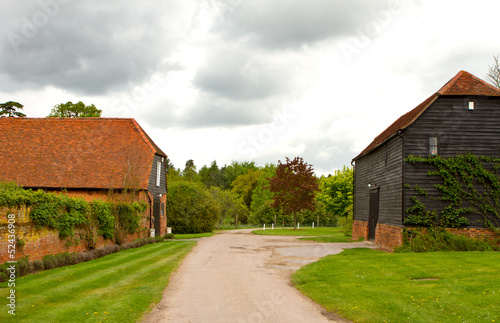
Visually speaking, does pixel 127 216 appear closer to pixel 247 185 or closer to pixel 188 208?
pixel 188 208

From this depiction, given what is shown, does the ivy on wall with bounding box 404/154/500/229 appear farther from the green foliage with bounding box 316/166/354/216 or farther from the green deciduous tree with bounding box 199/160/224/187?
the green deciduous tree with bounding box 199/160/224/187

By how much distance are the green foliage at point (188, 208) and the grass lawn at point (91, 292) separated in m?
22.7

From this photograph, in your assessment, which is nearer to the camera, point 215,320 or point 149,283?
point 215,320

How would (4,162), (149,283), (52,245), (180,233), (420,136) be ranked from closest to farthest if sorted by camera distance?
(149,283) → (52,245) → (420,136) → (4,162) → (180,233)

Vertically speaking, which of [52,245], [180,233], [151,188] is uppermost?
[151,188]

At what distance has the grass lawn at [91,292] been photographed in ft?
24.7

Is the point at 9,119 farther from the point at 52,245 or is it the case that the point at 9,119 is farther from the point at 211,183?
the point at 211,183

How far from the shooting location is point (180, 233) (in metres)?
38.2

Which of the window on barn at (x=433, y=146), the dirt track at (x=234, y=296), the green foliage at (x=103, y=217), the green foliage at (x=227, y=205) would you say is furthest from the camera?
the green foliage at (x=227, y=205)

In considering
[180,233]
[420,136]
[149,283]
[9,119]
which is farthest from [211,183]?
[149,283]

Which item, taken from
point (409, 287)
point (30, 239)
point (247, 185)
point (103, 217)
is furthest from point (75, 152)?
point (247, 185)

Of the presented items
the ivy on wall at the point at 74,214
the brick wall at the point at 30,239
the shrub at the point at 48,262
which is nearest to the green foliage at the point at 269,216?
the ivy on wall at the point at 74,214

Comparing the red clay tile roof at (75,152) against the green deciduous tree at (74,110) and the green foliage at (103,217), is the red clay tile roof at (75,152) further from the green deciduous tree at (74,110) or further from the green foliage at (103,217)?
the green deciduous tree at (74,110)

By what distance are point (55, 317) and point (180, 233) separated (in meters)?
31.3
